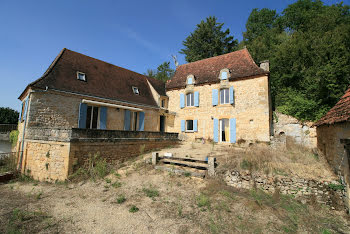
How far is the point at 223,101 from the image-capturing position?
14898mm

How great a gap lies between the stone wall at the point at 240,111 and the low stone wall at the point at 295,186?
22.6ft

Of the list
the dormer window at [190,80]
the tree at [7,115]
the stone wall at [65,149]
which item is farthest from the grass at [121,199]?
the tree at [7,115]

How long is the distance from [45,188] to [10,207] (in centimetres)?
174

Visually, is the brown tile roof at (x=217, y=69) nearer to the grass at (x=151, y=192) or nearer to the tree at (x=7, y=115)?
the grass at (x=151, y=192)

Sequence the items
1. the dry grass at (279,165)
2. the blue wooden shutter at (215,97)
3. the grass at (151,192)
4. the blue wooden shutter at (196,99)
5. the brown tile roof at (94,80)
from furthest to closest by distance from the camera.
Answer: the blue wooden shutter at (196,99) → the blue wooden shutter at (215,97) → the brown tile roof at (94,80) → the grass at (151,192) → the dry grass at (279,165)

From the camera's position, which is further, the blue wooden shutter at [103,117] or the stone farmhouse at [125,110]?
the blue wooden shutter at [103,117]

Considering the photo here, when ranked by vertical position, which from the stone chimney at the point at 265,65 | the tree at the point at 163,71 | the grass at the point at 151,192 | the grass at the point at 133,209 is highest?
the tree at the point at 163,71

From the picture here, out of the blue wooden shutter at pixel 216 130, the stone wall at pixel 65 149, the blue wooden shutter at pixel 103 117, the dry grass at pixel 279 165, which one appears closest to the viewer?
the dry grass at pixel 279 165

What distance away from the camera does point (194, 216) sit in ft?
16.9

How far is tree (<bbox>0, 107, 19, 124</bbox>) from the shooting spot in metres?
29.9

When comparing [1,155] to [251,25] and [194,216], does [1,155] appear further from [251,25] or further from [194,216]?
[251,25]

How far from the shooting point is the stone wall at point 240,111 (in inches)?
510

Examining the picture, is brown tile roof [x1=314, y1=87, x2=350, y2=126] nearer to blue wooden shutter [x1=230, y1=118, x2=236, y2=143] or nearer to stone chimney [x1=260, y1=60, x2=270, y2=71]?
blue wooden shutter [x1=230, y1=118, x2=236, y2=143]

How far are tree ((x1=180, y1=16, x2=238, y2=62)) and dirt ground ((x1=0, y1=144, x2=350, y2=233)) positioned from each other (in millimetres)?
22184
